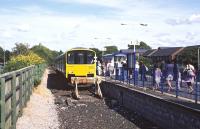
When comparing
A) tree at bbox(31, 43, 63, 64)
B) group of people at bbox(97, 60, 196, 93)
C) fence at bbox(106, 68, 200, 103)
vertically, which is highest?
tree at bbox(31, 43, 63, 64)

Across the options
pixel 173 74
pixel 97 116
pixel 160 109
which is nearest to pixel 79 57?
pixel 173 74

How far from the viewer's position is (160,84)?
2139 cm

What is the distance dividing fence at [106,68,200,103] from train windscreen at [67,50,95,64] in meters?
Result: 2.25

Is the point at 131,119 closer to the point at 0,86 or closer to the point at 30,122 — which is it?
the point at 30,122

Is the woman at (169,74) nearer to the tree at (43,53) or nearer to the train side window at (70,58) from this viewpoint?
the train side window at (70,58)

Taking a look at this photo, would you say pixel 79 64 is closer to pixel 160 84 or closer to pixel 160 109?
pixel 160 84

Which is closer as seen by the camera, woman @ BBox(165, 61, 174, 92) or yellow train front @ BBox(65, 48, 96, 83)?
woman @ BBox(165, 61, 174, 92)

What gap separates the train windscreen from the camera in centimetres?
3331

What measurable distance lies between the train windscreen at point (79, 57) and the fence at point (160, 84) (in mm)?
2249

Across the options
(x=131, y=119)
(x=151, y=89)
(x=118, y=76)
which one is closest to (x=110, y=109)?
(x=151, y=89)

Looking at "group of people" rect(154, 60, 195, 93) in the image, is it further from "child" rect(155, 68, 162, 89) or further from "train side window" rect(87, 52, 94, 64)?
"train side window" rect(87, 52, 94, 64)

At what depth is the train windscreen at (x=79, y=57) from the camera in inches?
1312

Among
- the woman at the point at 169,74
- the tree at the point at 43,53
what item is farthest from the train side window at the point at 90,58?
the tree at the point at 43,53

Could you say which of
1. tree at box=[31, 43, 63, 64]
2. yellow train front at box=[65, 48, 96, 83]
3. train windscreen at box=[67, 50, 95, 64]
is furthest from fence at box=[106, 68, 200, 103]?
tree at box=[31, 43, 63, 64]
